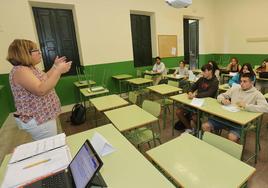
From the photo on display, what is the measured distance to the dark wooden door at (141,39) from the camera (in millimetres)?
A: 5793

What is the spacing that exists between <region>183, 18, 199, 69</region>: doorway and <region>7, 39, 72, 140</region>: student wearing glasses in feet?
21.5

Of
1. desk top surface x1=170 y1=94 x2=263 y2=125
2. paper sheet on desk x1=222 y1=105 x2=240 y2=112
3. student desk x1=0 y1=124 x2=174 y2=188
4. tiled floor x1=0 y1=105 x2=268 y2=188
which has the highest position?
student desk x1=0 y1=124 x2=174 y2=188

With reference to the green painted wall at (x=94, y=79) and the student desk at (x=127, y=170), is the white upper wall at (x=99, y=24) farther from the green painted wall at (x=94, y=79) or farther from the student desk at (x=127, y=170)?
the student desk at (x=127, y=170)

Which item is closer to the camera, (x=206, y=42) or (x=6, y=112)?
(x=6, y=112)

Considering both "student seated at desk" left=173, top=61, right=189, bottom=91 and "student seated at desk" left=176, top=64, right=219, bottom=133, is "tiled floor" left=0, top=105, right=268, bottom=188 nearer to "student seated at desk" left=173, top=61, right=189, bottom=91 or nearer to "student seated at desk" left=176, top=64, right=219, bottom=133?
"student seated at desk" left=176, top=64, right=219, bottom=133

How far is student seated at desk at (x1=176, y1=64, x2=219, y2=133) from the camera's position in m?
2.81

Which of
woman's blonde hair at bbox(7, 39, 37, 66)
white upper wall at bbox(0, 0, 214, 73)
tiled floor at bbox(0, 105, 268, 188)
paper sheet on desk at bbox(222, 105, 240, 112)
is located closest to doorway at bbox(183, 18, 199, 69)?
white upper wall at bbox(0, 0, 214, 73)

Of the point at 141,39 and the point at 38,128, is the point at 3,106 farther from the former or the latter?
the point at 141,39

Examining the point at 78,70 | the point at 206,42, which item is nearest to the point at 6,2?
the point at 78,70

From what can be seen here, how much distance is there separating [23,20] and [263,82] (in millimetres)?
6015

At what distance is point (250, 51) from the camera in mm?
6531

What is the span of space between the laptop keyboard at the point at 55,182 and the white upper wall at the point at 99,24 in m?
3.90

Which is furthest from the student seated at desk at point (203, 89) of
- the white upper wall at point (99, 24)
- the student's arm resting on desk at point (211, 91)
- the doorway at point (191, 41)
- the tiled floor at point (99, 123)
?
the doorway at point (191, 41)

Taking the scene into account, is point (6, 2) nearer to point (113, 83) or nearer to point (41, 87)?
point (113, 83)
